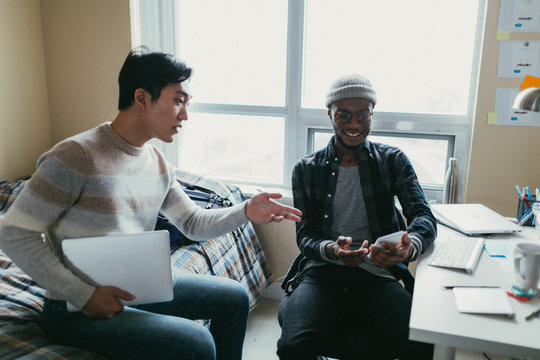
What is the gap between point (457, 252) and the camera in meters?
1.38

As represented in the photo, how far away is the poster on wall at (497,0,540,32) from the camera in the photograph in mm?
1927

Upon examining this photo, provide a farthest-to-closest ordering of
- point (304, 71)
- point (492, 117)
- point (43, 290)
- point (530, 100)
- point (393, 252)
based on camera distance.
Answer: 1. point (304, 71)
2. point (492, 117)
3. point (43, 290)
4. point (393, 252)
5. point (530, 100)

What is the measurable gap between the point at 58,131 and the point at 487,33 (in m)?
2.55

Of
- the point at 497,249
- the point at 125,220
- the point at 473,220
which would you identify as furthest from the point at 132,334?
the point at 473,220

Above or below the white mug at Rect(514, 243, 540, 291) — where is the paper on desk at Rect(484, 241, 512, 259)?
below

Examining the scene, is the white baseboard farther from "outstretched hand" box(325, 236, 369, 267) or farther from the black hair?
the black hair

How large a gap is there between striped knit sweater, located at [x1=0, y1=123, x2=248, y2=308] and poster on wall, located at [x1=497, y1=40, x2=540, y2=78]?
1.61m

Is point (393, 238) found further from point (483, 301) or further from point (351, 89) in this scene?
point (351, 89)

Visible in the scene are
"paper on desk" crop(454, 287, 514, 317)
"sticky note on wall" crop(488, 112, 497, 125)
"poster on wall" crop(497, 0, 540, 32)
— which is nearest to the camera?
"paper on desk" crop(454, 287, 514, 317)

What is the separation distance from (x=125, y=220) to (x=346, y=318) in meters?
0.79

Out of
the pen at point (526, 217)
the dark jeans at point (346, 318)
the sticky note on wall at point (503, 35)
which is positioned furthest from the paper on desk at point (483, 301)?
the sticky note on wall at point (503, 35)

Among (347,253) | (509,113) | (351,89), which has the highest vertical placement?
(351,89)

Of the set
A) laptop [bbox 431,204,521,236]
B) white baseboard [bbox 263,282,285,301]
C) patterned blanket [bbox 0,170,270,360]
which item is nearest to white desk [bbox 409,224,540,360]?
laptop [bbox 431,204,521,236]

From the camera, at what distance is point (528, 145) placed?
204 centimetres
